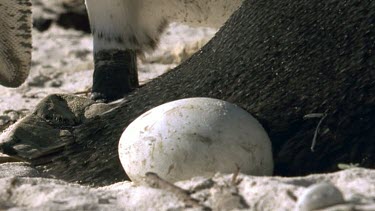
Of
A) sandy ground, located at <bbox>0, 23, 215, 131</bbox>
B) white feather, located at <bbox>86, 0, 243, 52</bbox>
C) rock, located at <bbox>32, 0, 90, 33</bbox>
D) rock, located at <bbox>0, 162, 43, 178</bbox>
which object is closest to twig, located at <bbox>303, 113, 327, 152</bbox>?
rock, located at <bbox>0, 162, 43, 178</bbox>

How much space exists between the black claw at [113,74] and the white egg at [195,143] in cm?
102

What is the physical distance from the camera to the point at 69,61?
4914 millimetres

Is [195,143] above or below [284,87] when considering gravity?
below

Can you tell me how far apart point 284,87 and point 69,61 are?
267 centimetres

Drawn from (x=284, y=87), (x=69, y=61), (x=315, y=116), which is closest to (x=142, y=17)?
(x=284, y=87)

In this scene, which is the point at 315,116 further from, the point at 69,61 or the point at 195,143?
the point at 69,61

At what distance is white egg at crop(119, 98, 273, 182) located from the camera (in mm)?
2117

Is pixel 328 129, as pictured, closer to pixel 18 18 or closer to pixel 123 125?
pixel 123 125

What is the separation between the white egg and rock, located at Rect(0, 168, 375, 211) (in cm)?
9

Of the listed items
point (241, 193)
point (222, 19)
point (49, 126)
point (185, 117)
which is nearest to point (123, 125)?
point (49, 126)

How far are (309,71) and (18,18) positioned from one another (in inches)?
43.3

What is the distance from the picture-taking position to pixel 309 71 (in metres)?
2.36

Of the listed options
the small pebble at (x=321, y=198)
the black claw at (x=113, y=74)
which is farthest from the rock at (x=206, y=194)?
the black claw at (x=113, y=74)

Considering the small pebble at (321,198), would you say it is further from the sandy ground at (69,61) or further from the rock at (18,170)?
the sandy ground at (69,61)
